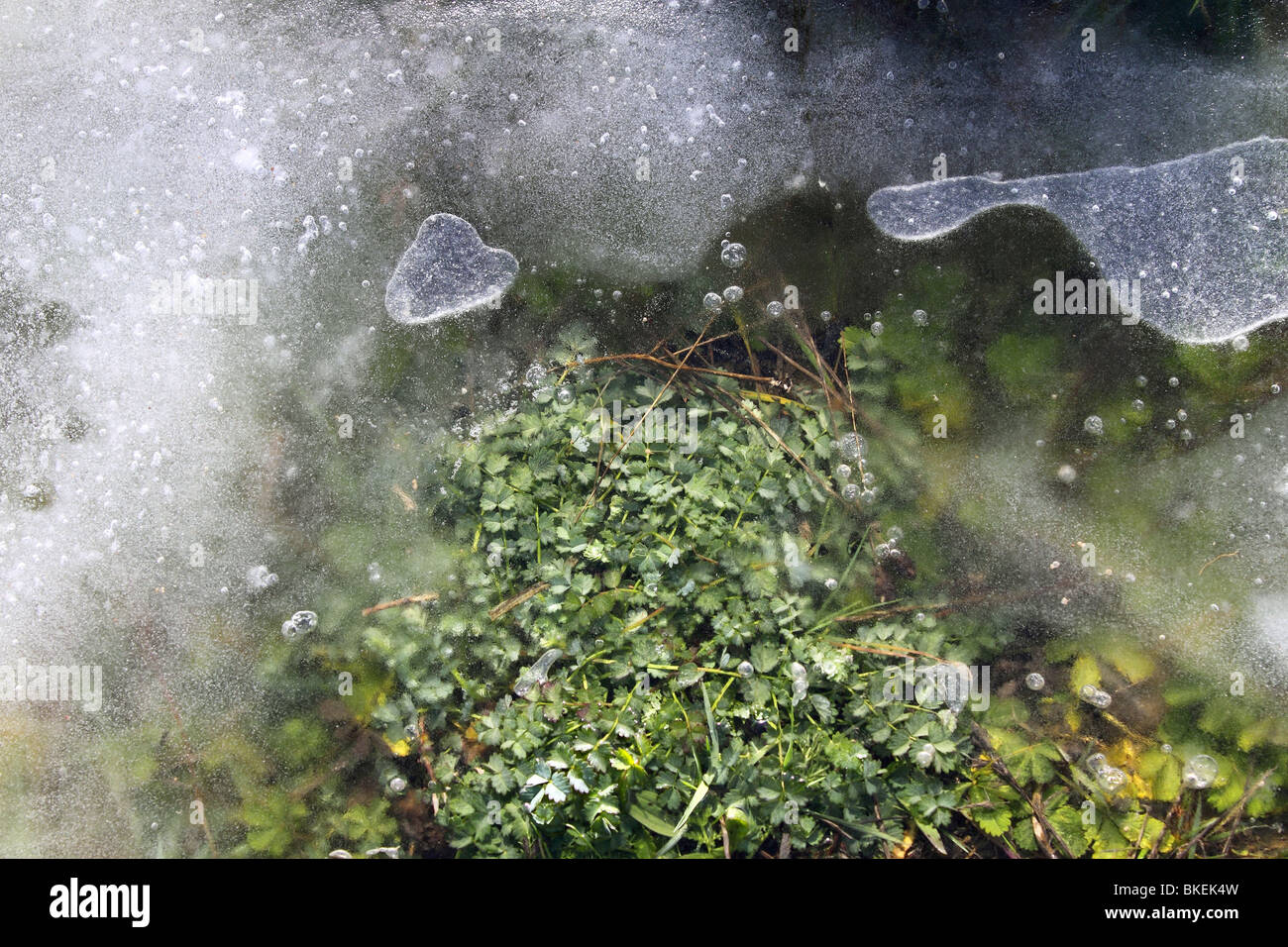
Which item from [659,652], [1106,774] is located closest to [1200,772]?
[1106,774]

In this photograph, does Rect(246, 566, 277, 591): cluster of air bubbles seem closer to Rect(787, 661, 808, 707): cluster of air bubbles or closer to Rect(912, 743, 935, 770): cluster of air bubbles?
Rect(787, 661, 808, 707): cluster of air bubbles

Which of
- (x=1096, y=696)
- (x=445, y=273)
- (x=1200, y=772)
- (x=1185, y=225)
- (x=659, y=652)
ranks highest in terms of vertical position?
(x=1185, y=225)

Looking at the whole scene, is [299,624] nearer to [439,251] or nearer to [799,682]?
[439,251]

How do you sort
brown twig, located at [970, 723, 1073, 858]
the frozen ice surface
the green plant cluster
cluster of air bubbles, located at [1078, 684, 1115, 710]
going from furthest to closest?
the frozen ice surface → cluster of air bubbles, located at [1078, 684, 1115, 710] → brown twig, located at [970, 723, 1073, 858] → the green plant cluster

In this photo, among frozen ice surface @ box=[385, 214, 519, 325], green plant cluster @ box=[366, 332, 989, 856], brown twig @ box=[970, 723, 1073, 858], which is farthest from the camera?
frozen ice surface @ box=[385, 214, 519, 325]

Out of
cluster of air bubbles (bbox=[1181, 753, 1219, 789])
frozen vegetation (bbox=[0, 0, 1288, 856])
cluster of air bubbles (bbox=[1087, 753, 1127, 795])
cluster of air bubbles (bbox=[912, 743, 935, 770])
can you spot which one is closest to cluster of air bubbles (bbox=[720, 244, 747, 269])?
frozen vegetation (bbox=[0, 0, 1288, 856])
